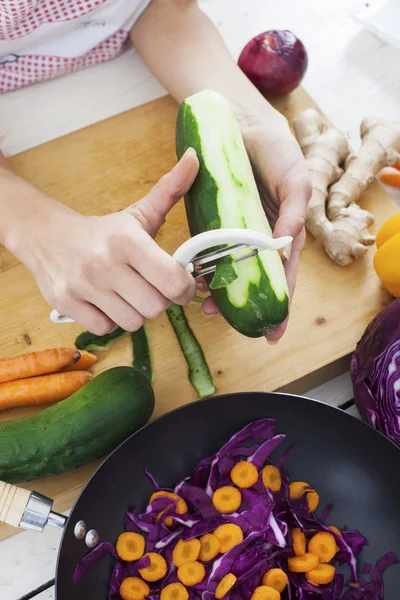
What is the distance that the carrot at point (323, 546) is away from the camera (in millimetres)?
1034

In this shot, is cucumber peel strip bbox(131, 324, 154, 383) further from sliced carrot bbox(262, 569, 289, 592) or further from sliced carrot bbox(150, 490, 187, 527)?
sliced carrot bbox(262, 569, 289, 592)

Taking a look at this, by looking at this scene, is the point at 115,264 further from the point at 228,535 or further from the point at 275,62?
the point at 275,62

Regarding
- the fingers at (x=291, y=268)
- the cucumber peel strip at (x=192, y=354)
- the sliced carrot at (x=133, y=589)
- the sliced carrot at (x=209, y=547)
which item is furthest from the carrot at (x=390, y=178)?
the sliced carrot at (x=133, y=589)

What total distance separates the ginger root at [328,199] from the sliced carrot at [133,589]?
721 millimetres

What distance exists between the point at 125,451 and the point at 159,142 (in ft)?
2.39

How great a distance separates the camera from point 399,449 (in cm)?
106

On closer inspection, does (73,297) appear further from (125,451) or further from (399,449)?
(399,449)

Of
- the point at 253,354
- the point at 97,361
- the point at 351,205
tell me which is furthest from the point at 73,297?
the point at 351,205

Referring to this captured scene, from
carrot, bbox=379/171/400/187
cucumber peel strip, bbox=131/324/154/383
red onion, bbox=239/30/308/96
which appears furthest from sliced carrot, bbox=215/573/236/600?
red onion, bbox=239/30/308/96

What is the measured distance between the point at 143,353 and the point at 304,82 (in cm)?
85

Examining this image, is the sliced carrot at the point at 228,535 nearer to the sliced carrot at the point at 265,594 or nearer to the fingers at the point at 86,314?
the sliced carrot at the point at 265,594

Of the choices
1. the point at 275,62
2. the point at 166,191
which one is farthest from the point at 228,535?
the point at 275,62

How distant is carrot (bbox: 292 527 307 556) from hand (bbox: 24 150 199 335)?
43cm

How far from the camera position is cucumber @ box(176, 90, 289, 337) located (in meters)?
0.95
